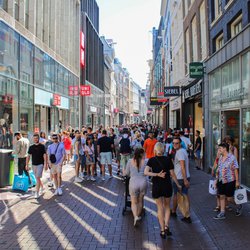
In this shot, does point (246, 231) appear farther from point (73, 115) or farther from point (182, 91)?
point (73, 115)

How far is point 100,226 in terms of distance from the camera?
6.17 meters

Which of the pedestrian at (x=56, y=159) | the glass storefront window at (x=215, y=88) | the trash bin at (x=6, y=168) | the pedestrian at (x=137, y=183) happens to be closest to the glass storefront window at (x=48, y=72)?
the trash bin at (x=6, y=168)

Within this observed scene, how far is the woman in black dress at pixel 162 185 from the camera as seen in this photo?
557 cm

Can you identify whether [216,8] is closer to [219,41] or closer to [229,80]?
[219,41]

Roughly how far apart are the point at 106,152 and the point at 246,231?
665 centimetres

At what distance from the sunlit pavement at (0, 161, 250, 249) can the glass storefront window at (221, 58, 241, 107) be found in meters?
3.19

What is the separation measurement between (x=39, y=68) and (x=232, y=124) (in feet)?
40.1

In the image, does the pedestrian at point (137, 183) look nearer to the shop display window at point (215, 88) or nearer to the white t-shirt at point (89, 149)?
the white t-shirt at point (89, 149)

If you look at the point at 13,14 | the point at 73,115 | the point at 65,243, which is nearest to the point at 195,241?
the point at 65,243

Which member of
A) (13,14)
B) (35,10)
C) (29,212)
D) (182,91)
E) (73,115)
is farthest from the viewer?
(73,115)

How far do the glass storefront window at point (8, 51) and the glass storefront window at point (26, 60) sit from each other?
705 mm

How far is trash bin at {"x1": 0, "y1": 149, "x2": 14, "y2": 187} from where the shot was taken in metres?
9.80

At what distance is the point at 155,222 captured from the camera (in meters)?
6.46

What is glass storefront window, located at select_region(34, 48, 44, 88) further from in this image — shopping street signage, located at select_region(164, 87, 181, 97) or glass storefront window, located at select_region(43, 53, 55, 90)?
shopping street signage, located at select_region(164, 87, 181, 97)
